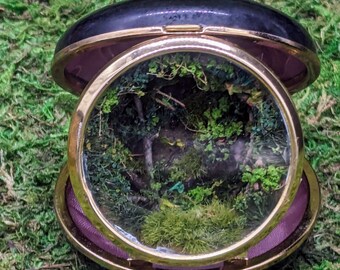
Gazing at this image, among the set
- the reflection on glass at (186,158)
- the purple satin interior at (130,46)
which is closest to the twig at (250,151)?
the reflection on glass at (186,158)

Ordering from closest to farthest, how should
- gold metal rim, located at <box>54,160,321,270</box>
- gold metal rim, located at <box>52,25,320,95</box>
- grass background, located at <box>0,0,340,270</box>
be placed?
gold metal rim, located at <box>52,25,320,95</box> → gold metal rim, located at <box>54,160,321,270</box> → grass background, located at <box>0,0,340,270</box>

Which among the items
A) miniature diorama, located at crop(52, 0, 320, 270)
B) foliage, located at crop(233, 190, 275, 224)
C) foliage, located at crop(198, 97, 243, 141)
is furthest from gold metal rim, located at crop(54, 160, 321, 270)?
foliage, located at crop(198, 97, 243, 141)

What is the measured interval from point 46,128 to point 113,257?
→ 1.27 feet

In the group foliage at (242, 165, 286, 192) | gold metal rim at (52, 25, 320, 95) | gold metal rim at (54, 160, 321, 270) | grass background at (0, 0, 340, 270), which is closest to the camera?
gold metal rim at (52, 25, 320, 95)

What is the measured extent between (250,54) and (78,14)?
0.69 m

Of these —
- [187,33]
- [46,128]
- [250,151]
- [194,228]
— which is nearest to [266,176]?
[250,151]

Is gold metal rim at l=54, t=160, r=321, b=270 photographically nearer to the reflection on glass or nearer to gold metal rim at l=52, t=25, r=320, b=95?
the reflection on glass

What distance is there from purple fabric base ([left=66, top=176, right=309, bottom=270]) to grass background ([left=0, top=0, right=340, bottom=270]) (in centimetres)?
10

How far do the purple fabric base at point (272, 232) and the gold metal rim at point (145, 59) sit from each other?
9cm

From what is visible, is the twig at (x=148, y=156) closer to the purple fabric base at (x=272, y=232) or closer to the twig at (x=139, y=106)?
the twig at (x=139, y=106)

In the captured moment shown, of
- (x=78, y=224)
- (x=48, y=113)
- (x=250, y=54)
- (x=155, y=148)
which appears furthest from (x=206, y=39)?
(x=48, y=113)

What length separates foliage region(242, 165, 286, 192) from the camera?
138 cm

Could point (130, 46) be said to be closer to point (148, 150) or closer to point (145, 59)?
point (145, 59)

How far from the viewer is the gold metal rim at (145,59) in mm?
1292
